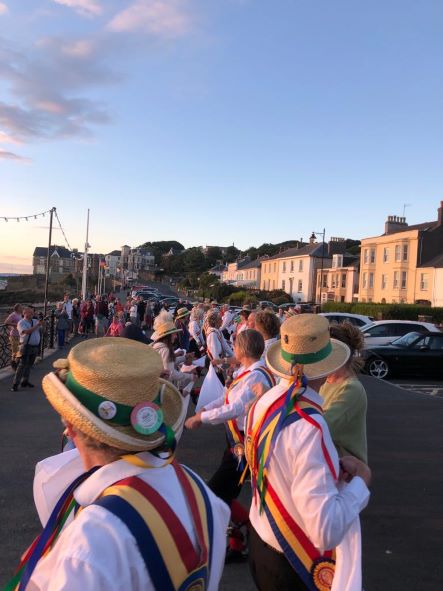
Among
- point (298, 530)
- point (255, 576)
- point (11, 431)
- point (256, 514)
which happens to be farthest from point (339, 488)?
point (11, 431)

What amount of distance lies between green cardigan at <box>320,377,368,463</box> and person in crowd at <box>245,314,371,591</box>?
0.50 m

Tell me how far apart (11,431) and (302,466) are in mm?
6838

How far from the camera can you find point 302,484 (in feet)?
7.14

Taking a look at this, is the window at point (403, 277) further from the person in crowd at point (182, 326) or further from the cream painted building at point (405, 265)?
the person in crowd at point (182, 326)

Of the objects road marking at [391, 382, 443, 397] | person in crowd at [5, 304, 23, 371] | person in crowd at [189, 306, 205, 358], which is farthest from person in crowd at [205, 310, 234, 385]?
road marking at [391, 382, 443, 397]

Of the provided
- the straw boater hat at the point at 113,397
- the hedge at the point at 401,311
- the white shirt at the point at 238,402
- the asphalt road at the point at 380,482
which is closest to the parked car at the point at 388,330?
the asphalt road at the point at 380,482

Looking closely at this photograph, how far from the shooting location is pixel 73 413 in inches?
59.1

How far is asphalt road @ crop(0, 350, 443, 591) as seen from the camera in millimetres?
4184

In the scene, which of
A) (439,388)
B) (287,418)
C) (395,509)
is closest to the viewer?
(287,418)

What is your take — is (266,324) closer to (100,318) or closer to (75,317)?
(100,318)

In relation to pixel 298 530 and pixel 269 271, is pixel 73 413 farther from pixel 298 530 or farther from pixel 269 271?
pixel 269 271

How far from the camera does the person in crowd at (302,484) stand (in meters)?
2.14

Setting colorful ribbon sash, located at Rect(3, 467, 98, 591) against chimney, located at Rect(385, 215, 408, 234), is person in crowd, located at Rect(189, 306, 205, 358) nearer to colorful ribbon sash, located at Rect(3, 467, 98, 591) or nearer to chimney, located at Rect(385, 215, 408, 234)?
colorful ribbon sash, located at Rect(3, 467, 98, 591)

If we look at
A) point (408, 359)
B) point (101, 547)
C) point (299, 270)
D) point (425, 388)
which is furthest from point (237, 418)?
point (299, 270)
